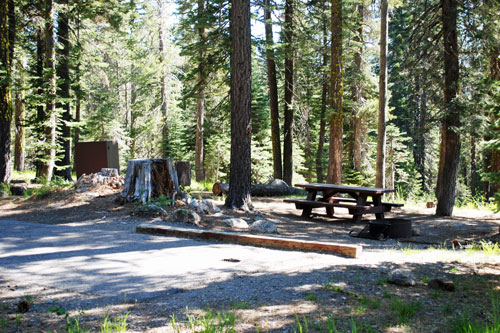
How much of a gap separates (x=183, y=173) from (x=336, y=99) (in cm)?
657

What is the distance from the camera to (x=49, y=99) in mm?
15414

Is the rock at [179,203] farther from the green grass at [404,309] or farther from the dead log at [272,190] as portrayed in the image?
the green grass at [404,309]

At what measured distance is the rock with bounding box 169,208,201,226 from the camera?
8.70 metres

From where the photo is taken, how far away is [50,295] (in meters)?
4.13

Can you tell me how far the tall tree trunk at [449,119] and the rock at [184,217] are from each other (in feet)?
24.0

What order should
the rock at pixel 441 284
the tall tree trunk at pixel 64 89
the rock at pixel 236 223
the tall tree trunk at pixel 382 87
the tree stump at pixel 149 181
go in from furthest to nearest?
the tall tree trunk at pixel 64 89 < the tall tree trunk at pixel 382 87 < the tree stump at pixel 149 181 < the rock at pixel 236 223 < the rock at pixel 441 284

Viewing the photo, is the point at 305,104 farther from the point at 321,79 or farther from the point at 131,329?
the point at 131,329

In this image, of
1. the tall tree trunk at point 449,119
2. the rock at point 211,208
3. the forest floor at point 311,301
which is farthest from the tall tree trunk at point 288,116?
the forest floor at point 311,301

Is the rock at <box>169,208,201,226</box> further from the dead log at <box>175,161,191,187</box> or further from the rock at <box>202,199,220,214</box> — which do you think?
the dead log at <box>175,161,191,187</box>

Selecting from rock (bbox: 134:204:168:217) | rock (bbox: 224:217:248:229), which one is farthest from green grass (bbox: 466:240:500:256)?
rock (bbox: 134:204:168:217)

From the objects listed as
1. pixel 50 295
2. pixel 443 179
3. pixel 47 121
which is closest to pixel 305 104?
pixel 443 179

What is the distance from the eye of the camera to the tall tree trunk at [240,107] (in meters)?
10.7

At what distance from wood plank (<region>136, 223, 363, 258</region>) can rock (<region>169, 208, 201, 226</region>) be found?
90 cm

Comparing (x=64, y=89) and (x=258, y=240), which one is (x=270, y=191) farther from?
(x=64, y=89)
